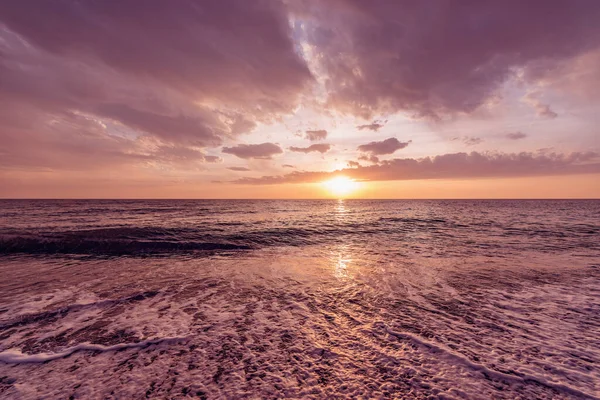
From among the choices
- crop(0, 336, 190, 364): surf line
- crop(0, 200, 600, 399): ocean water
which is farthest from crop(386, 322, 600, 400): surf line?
crop(0, 336, 190, 364): surf line

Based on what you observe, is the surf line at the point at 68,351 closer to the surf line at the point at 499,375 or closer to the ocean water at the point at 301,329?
the ocean water at the point at 301,329

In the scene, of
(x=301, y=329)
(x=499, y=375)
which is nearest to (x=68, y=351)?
(x=301, y=329)

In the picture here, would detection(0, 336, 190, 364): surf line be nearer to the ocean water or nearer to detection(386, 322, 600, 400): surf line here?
the ocean water

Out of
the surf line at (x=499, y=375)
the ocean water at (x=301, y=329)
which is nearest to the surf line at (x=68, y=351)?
the ocean water at (x=301, y=329)

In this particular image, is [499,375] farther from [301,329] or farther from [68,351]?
[68,351]

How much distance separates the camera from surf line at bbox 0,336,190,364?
4852 mm

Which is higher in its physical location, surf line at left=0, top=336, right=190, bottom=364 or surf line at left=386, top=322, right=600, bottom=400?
surf line at left=0, top=336, right=190, bottom=364

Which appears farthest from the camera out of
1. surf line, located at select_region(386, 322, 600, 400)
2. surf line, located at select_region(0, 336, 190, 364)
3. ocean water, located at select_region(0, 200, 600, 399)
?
surf line, located at select_region(0, 336, 190, 364)

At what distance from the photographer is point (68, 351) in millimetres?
5156

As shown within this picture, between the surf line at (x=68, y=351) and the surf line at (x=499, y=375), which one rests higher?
the surf line at (x=68, y=351)

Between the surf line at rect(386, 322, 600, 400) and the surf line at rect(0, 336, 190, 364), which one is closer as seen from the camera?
the surf line at rect(386, 322, 600, 400)

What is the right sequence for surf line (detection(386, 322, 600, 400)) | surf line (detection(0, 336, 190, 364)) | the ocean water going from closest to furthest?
surf line (detection(386, 322, 600, 400)) → the ocean water → surf line (detection(0, 336, 190, 364))

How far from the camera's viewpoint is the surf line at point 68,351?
4.85 meters

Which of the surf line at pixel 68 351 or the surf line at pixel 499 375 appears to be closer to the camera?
the surf line at pixel 499 375
